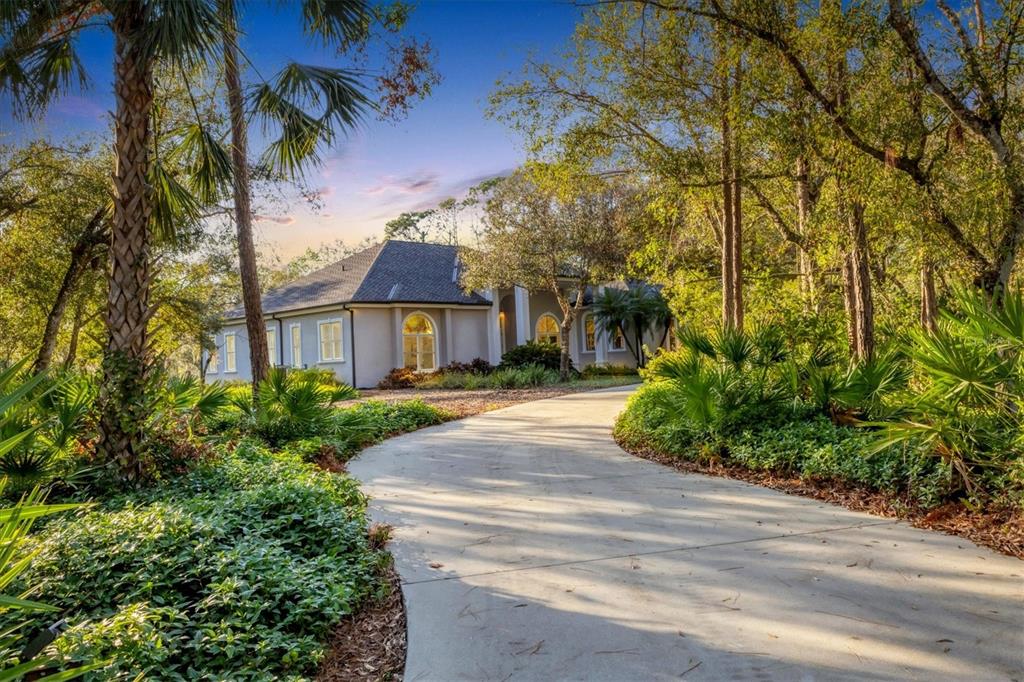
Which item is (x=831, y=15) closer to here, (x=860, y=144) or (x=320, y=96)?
(x=860, y=144)

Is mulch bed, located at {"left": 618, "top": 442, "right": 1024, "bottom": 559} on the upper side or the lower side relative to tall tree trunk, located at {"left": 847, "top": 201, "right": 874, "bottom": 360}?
lower

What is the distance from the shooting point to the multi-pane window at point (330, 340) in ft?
73.3

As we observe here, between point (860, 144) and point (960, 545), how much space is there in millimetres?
4244

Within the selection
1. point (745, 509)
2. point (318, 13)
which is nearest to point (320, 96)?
point (318, 13)

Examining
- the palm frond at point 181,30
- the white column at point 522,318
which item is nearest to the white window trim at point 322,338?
the white column at point 522,318

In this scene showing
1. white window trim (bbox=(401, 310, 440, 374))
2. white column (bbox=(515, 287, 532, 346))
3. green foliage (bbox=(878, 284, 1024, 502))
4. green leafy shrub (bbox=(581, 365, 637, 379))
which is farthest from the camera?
white column (bbox=(515, 287, 532, 346))

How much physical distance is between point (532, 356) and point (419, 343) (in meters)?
4.29

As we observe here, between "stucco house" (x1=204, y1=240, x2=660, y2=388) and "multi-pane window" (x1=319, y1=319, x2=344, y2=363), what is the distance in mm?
36

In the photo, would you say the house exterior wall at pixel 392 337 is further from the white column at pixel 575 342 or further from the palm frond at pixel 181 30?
the palm frond at pixel 181 30

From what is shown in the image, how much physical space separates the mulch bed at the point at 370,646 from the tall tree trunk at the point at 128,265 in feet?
10.4

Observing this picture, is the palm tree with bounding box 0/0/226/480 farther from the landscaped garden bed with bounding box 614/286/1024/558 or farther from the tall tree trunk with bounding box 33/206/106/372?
the tall tree trunk with bounding box 33/206/106/372

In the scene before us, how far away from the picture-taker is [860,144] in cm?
657

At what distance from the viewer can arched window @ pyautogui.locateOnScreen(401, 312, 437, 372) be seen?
23.0m

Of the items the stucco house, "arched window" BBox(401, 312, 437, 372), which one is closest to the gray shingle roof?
the stucco house
